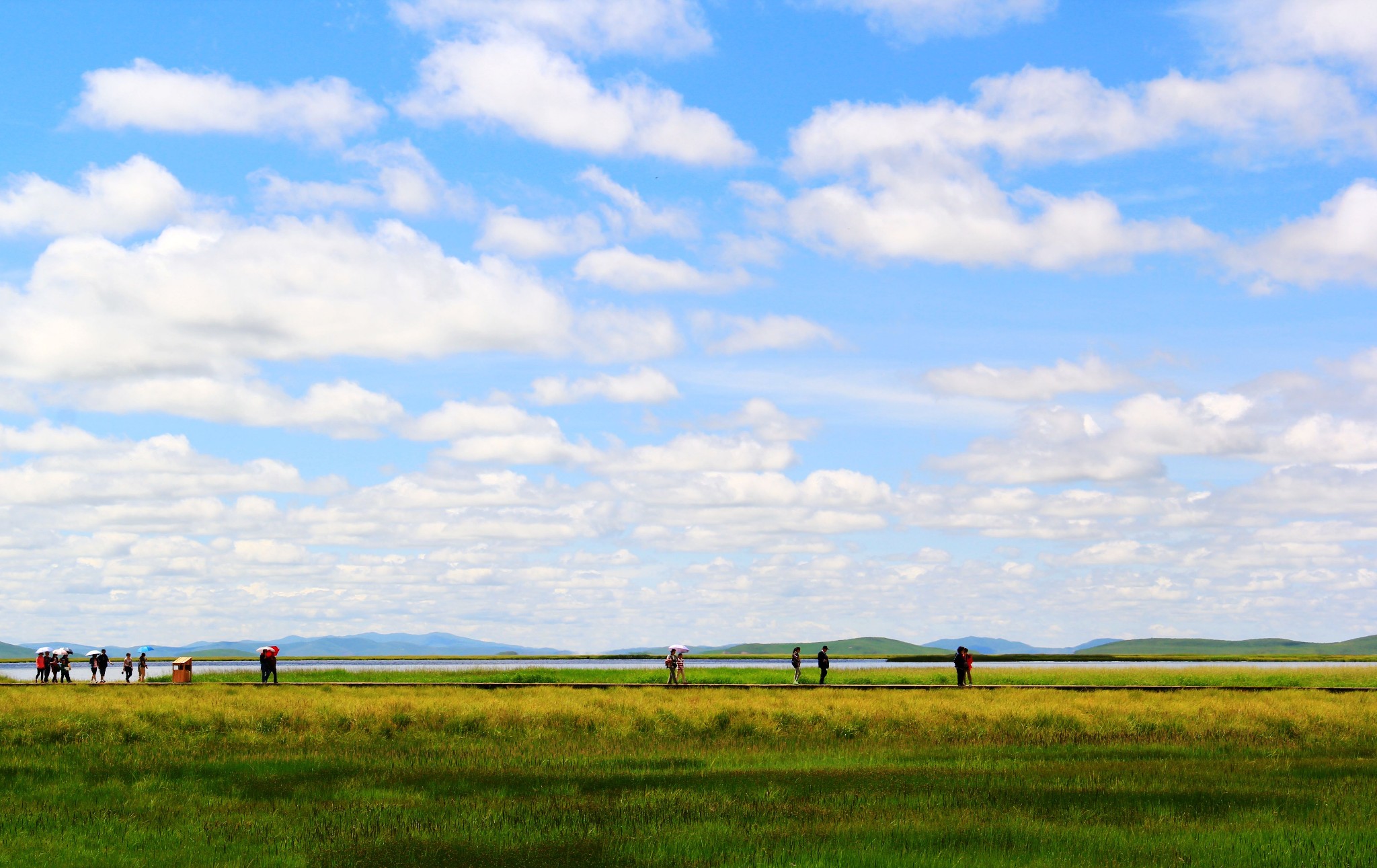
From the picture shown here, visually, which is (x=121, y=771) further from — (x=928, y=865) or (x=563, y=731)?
(x=928, y=865)

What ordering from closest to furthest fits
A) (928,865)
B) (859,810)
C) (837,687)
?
1. (928,865)
2. (859,810)
3. (837,687)

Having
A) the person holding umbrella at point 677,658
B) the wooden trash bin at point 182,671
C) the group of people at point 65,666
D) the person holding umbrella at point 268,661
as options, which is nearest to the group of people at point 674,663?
the person holding umbrella at point 677,658

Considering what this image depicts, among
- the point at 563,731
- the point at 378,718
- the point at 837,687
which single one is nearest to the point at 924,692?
the point at 837,687

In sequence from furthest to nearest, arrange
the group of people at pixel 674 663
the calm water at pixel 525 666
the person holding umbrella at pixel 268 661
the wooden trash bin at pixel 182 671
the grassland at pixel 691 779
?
the calm water at pixel 525 666
the wooden trash bin at pixel 182 671
the person holding umbrella at pixel 268 661
the group of people at pixel 674 663
the grassland at pixel 691 779

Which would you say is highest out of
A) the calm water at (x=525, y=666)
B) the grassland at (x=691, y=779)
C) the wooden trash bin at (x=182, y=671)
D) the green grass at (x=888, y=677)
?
the wooden trash bin at (x=182, y=671)

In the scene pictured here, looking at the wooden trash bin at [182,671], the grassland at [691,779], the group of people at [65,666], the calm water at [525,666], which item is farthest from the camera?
the calm water at [525,666]

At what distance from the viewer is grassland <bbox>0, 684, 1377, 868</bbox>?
16984 mm

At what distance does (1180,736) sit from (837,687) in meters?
15.8

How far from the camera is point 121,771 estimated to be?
26.5 meters

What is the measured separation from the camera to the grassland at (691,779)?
55.7 ft

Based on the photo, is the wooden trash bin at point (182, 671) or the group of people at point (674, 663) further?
the wooden trash bin at point (182, 671)

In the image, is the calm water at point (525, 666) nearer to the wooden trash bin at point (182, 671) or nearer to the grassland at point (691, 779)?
the wooden trash bin at point (182, 671)

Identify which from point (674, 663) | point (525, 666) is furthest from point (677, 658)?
point (525, 666)

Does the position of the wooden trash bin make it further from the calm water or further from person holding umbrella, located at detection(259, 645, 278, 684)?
the calm water
